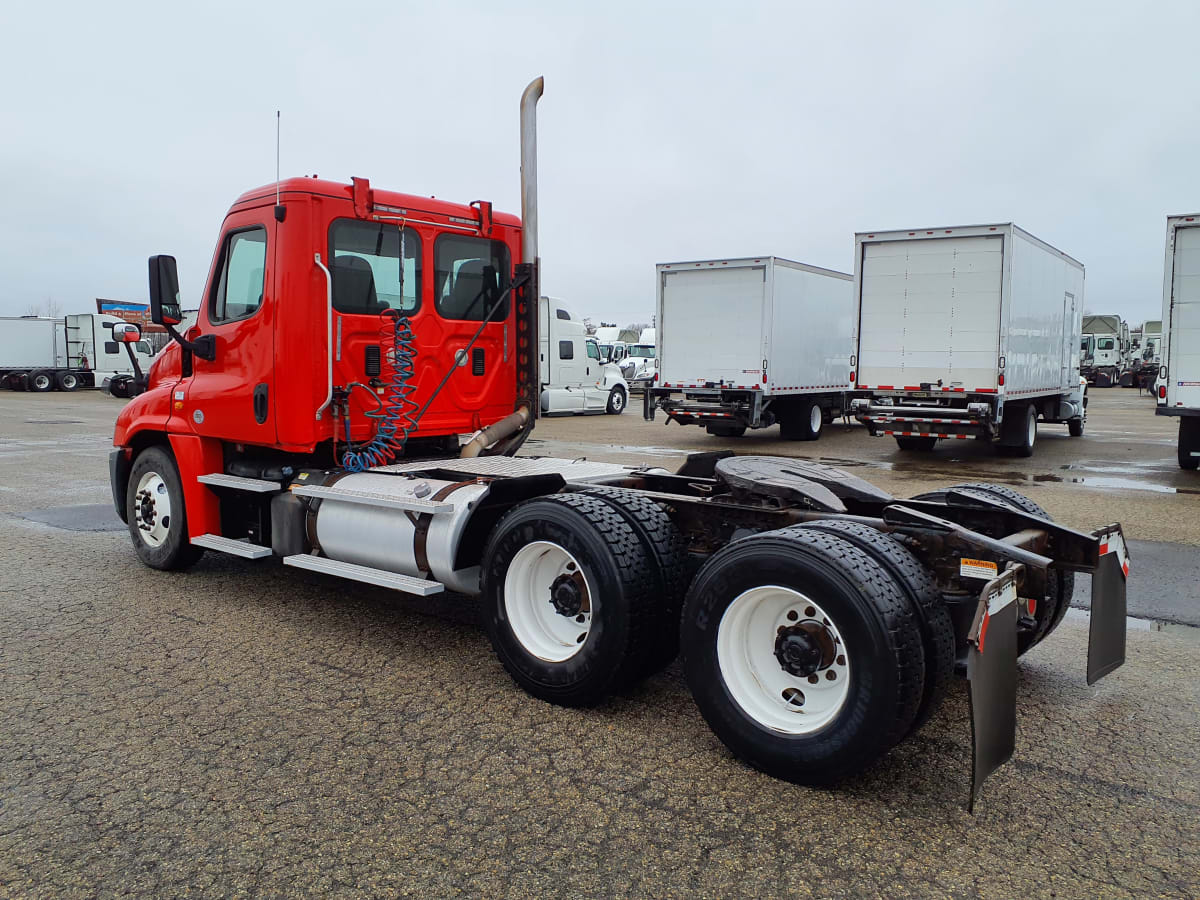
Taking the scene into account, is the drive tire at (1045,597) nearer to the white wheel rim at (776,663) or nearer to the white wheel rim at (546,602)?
the white wheel rim at (776,663)

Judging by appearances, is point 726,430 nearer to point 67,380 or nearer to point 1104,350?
point 67,380

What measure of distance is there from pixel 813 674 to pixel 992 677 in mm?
627

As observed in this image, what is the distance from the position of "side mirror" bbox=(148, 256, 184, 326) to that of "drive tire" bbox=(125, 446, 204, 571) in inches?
43.9

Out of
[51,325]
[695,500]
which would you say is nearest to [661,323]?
[695,500]

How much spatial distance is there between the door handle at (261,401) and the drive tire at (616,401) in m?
20.9

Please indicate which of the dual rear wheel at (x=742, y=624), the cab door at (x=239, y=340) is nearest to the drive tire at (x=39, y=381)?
the cab door at (x=239, y=340)

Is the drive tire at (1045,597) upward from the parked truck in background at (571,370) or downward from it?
downward

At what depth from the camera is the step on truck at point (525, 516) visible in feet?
11.0

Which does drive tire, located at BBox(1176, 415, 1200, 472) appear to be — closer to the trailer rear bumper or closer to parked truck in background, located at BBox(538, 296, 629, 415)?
the trailer rear bumper

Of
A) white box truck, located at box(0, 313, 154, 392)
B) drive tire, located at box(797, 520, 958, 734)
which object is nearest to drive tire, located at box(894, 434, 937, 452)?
drive tire, located at box(797, 520, 958, 734)

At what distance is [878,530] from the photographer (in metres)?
3.79

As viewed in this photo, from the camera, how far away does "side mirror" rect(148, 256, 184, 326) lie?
6.05 meters

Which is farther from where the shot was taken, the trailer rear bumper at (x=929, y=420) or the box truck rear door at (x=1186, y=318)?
the trailer rear bumper at (x=929, y=420)

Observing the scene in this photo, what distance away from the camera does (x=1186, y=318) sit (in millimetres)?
11805
